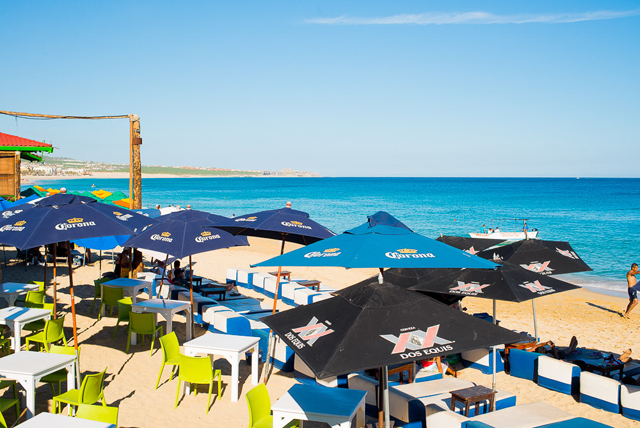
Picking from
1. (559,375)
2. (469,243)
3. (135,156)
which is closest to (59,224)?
(559,375)

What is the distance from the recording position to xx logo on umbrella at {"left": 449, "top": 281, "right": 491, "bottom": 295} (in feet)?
22.1

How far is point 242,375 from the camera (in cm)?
728

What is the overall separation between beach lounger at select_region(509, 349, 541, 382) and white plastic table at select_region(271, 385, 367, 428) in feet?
12.6

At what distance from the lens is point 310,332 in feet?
12.5

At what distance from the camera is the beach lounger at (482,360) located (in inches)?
317

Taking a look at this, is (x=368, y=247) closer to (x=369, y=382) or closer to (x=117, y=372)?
(x=369, y=382)

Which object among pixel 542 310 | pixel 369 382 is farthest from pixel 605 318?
pixel 369 382

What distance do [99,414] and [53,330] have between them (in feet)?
11.0

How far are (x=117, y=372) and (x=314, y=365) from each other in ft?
15.9

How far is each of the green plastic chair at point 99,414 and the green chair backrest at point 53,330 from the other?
3126mm

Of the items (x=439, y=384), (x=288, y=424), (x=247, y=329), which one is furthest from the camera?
(x=247, y=329)

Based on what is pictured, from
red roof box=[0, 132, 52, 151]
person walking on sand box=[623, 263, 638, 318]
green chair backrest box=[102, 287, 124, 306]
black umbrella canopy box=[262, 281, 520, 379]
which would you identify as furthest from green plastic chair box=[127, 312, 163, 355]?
red roof box=[0, 132, 52, 151]

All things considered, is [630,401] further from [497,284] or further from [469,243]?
[469,243]

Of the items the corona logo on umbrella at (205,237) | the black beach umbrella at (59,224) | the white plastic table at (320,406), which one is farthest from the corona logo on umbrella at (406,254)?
the black beach umbrella at (59,224)
